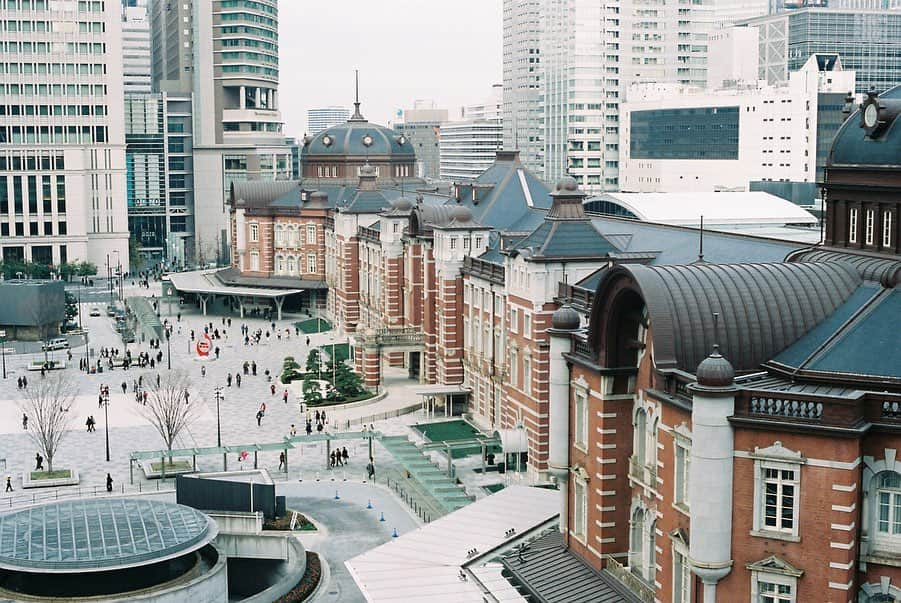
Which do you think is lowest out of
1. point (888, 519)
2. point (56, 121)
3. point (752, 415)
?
point (888, 519)

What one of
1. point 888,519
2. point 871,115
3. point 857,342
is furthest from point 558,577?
point 871,115

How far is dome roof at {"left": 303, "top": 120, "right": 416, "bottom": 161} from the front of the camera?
129 meters

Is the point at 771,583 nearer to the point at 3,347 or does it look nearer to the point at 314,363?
the point at 314,363

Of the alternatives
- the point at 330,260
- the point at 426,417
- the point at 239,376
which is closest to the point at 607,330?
the point at 426,417

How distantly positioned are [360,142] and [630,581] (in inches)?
3799

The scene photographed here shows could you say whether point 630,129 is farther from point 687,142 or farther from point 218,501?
point 218,501

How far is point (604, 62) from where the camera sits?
7338 inches

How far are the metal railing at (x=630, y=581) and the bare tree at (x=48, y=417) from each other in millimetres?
33401

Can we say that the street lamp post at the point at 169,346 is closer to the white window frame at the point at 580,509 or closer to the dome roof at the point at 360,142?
the dome roof at the point at 360,142

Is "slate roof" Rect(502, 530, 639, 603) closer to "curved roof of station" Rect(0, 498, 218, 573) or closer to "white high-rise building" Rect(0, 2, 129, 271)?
"curved roof of station" Rect(0, 498, 218, 573)

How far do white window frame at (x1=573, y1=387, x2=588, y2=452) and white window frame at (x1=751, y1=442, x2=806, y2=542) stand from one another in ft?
28.8

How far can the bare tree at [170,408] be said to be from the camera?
63.7 metres

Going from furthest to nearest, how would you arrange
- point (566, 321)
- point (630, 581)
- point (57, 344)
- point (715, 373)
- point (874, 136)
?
point (57, 344), point (566, 321), point (874, 136), point (630, 581), point (715, 373)

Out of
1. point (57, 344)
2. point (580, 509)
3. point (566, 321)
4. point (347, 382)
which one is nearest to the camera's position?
point (580, 509)
